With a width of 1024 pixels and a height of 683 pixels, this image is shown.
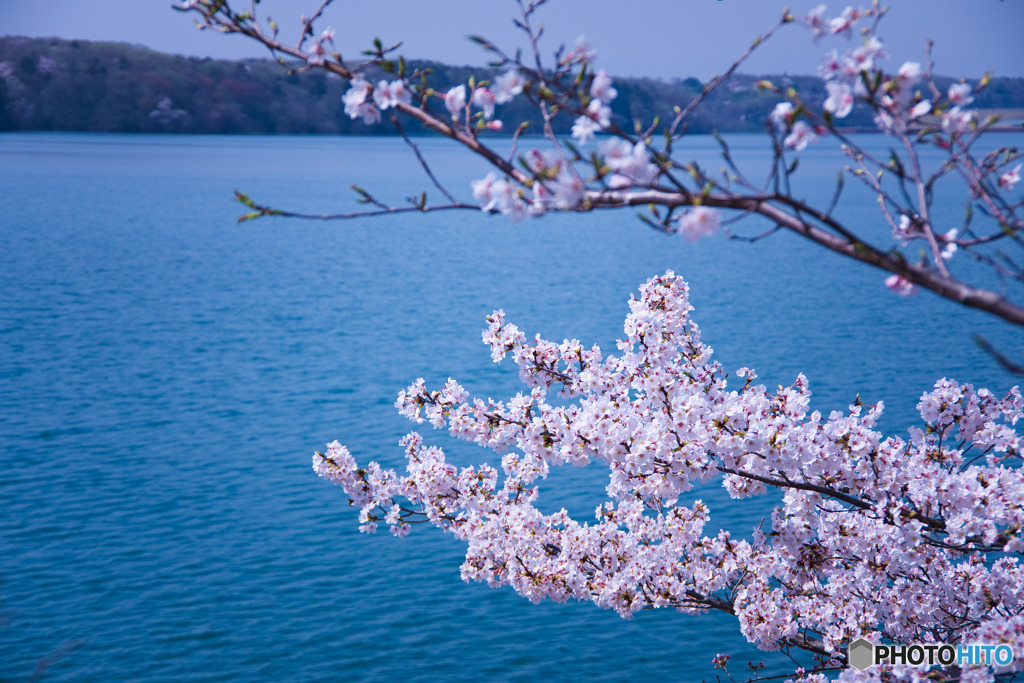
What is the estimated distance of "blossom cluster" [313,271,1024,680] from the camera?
6566 mm

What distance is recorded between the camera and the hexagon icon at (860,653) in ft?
25.5

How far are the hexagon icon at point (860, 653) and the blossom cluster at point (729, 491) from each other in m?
0.10

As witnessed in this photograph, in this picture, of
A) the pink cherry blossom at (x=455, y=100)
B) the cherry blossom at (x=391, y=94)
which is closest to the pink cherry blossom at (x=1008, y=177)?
the pink cherry blossom at (x=455, y=100)

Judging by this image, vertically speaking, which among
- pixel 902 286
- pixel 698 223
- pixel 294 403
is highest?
pixel 698 223

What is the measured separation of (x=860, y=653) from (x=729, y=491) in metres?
2.08

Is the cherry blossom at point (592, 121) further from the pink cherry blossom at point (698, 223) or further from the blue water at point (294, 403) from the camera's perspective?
the blue water at point (294, 403)

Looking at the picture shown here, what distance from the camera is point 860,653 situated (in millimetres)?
7898

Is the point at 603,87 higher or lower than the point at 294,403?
higher

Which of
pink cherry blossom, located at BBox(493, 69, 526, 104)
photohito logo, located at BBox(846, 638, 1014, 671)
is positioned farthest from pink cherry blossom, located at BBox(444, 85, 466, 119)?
photohito logo, located at BBox(846, 638, 1014, 671)

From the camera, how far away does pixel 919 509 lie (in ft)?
20.8

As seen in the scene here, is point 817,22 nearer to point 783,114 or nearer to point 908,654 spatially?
point 783,114

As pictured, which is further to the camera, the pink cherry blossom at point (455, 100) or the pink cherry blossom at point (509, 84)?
the pink cherry blossom at point (455, 100)

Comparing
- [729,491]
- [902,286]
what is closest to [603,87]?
[902,286]

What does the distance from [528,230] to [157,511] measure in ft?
187
